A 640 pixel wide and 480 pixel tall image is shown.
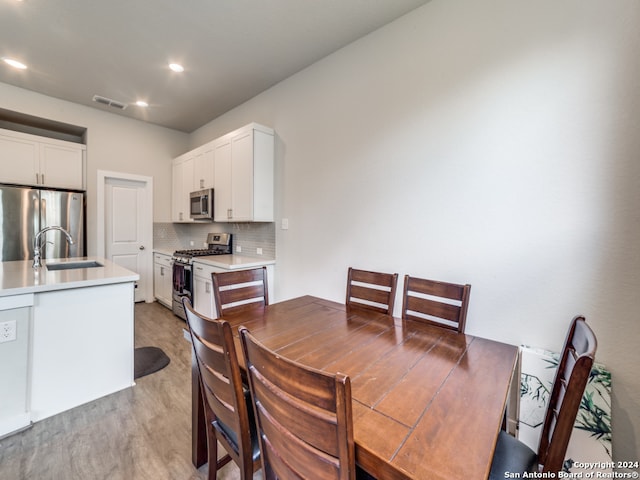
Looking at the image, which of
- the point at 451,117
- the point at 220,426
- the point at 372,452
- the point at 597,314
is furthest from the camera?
the point at 451,117

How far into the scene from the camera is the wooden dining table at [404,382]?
705 mm

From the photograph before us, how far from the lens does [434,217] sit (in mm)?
2062

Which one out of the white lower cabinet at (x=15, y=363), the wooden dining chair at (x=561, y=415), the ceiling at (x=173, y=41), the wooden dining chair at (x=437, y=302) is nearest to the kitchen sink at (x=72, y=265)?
the white lower cabinet at (x=15, y=363)

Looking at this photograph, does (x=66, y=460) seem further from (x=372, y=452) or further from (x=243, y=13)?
(x=243, y=13)

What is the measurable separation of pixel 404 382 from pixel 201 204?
3724mm

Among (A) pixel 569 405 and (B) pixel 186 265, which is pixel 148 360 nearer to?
(B) pixel 186 265

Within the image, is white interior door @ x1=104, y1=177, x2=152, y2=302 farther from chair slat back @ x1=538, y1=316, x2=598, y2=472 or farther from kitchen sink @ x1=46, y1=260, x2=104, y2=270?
chair slat back @ x1=538, y1=316, x2=598, y2=472

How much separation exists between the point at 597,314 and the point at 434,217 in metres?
1.03

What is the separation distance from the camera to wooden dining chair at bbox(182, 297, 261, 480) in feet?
3.17

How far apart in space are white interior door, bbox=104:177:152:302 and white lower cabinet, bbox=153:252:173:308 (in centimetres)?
14

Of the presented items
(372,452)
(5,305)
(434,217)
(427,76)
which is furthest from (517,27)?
(5,305)

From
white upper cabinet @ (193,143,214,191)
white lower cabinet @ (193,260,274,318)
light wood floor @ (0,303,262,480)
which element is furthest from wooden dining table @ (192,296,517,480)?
white upper cabinet @ (193,143,214,191)

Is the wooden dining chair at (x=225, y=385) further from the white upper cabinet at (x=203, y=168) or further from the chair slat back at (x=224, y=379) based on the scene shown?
the white upper cabinet at (x=203, y=168)

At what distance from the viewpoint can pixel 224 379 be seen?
3.45 feet
